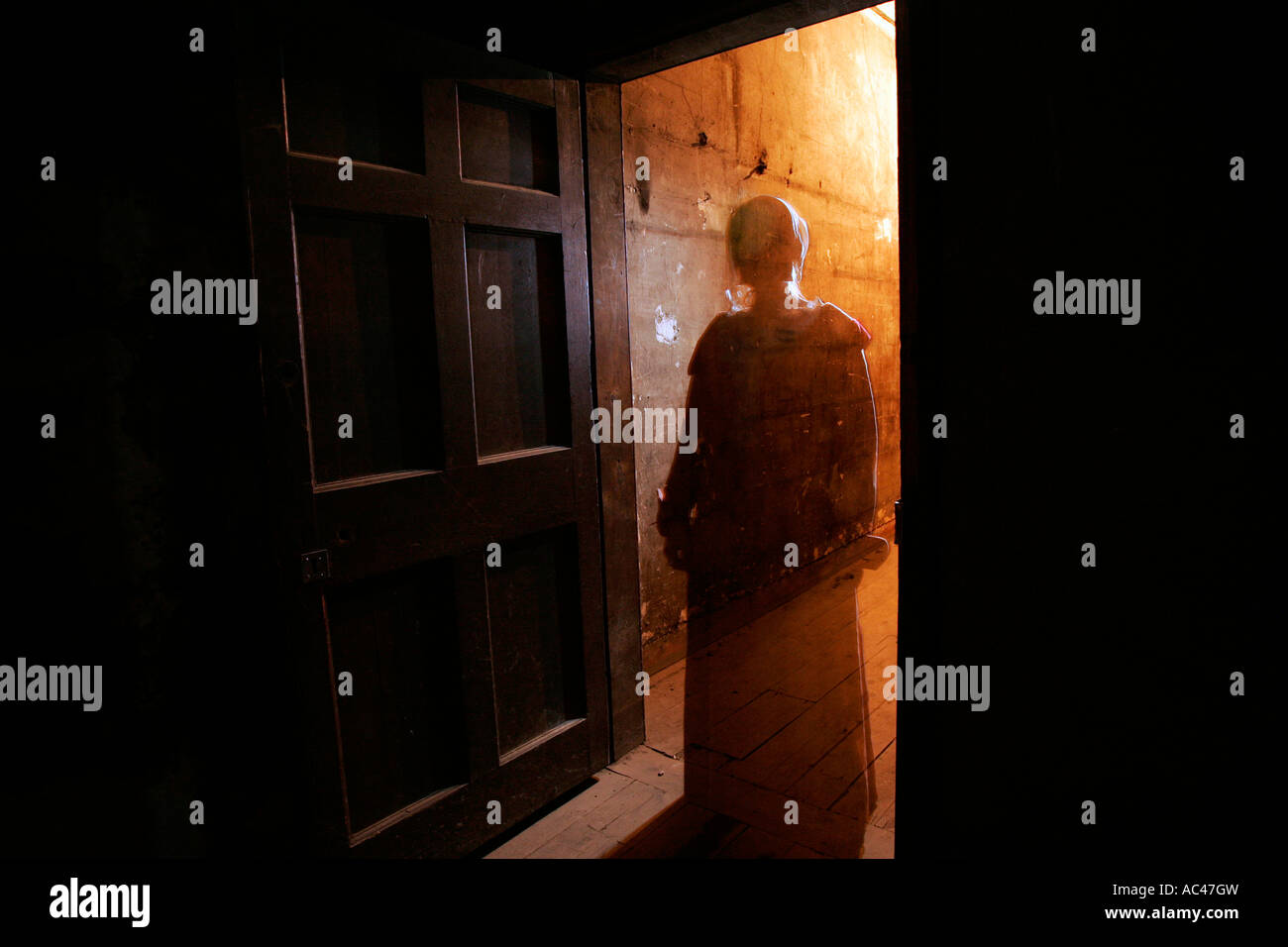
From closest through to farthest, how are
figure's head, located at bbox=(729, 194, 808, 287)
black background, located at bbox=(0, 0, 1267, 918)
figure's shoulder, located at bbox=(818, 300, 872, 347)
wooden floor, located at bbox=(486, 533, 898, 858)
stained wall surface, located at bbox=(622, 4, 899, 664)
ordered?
black background, located at bbox=(0, 0, 1267, 918)
wooden floor, located at bbox=(486, 533, 898, 858)
stained wall surface, located at bbox=(622, 4, 899, 664)
figure's head, located at bbox=(729, 194, 808, 287)
figure's shoulder, located at bbox=(818, 300, 872, 347)

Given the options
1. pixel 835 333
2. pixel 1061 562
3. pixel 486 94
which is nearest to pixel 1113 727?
pixel 1061 562

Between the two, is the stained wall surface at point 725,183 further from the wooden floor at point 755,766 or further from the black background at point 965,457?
the black background at point 965,457

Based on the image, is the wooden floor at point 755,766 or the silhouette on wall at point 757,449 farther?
the silhouette on wall at point 757,449

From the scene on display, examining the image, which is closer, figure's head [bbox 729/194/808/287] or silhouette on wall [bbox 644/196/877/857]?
silhouette on wall [bbox 644/196/877/857]

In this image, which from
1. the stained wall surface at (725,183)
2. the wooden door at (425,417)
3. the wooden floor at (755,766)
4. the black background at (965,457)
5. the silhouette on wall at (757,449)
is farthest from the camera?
the silhouette on wall at (757,449)

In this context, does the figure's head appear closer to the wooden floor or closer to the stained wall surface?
the stained wall surface

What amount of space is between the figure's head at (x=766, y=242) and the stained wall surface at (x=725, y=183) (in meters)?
0.07

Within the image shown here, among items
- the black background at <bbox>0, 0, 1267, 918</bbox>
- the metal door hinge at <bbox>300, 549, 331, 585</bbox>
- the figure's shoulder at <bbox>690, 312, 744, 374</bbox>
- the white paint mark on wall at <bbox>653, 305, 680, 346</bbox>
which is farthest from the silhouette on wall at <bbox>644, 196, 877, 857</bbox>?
the metal door hinge at <bbox>300, 549, 331, 585</bbox>

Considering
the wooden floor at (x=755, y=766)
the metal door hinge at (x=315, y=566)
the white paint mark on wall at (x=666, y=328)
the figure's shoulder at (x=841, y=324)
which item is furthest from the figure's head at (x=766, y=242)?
the metal door hinge at (x=315, y=566)

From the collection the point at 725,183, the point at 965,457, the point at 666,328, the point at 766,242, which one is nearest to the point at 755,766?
the point at 965,457

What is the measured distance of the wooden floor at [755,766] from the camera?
6.14ft

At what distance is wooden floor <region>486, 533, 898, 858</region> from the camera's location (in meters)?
1.87

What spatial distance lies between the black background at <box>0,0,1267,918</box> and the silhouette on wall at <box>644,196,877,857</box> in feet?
3.83

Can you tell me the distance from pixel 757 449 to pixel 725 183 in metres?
1.30
